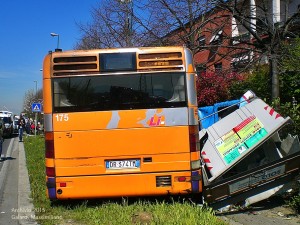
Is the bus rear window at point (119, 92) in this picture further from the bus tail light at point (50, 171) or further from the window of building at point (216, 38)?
the window of building at point (216, 38)

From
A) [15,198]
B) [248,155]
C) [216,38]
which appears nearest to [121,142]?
[248,155]

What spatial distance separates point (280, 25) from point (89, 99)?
6.55 metres

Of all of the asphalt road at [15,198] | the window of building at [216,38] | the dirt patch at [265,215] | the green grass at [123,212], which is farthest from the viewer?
the window of building at [216,38]

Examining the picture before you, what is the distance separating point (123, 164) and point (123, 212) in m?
0.81

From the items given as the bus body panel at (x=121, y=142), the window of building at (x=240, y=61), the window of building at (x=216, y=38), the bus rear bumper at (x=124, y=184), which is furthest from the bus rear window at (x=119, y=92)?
the window of building at (x=216, y=38)

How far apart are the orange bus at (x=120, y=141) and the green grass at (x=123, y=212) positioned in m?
0.24

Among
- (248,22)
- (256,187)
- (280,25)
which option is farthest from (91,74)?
(280,25)

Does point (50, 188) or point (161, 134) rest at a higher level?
point (161, 134)

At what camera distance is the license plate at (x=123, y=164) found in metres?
6.54

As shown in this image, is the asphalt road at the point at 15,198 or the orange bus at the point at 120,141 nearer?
the asphalt road at the point at 15,198

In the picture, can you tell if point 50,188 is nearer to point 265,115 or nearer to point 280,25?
point 265,115

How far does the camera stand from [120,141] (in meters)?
6.54

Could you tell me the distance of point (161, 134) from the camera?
6.52 m

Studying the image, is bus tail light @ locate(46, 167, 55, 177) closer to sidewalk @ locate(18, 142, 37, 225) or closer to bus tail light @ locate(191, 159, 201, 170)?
sidewalk @ locate(18, 142, 37, 225)
